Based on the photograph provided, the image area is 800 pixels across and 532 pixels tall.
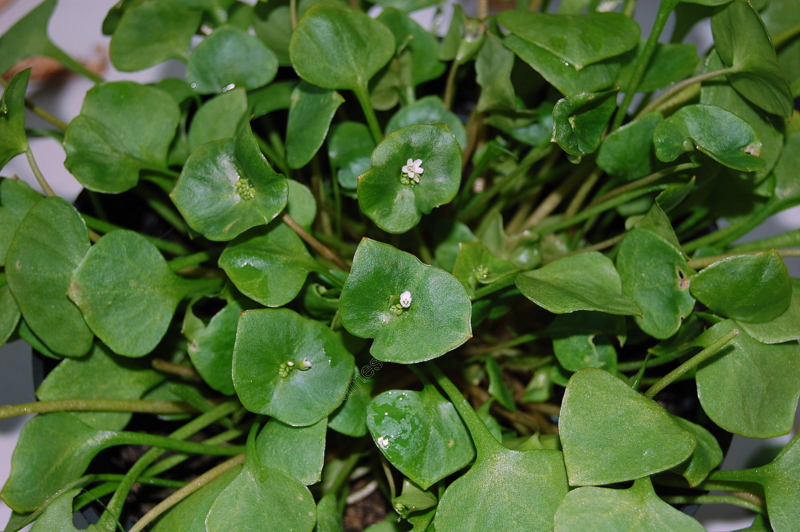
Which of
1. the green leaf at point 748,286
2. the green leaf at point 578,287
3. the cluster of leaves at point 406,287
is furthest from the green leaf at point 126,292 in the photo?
the green leaf at point 748,286

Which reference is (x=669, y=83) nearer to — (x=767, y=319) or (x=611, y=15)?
(x=611, y=15)

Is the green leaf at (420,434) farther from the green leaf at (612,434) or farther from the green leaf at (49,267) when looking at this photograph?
the green leaf at (49,267)

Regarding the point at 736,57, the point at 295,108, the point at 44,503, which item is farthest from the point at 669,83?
the point at 44,503

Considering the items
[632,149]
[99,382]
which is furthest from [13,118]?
[632,149]

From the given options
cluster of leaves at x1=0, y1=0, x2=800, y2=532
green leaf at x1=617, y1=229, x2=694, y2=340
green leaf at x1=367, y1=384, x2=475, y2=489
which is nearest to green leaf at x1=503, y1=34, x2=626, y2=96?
cluster of leaves at x1=0, y1=0, x2=800, y2=532

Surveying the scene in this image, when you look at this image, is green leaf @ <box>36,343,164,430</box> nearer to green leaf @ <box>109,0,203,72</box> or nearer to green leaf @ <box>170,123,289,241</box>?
green leaf @ <box>170,123,289,241</box>

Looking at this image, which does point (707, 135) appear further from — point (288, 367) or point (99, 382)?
point (99, 382)

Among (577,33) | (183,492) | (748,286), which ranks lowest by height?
(183,492)
